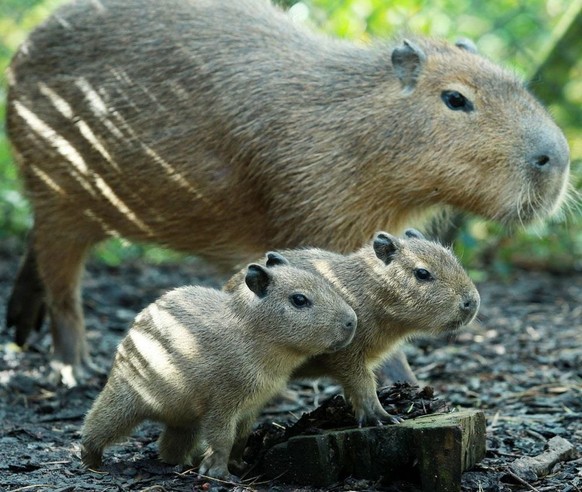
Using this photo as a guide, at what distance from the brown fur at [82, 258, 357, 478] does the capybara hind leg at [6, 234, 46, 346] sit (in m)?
3.12

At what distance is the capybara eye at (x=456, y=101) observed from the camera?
5652mm

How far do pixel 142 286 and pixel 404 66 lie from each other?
16.5 ft

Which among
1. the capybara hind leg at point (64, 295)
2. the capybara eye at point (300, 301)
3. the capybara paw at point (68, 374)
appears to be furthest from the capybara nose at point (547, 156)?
the capybara paw at point (68, 374)

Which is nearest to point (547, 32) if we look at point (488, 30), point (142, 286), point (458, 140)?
point (488, 30)

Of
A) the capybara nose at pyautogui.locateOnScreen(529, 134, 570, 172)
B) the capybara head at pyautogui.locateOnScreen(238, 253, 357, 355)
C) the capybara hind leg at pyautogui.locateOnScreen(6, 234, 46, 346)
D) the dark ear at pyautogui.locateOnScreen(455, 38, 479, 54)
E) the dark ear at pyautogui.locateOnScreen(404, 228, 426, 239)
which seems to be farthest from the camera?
the capybara hind leg at pyautogui.locateOnScreen(6, 234, 46, 346)

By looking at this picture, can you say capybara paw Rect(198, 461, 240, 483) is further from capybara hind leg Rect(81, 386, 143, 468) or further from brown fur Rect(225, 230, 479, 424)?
brown fur Rect(225, 230, 479, 424)

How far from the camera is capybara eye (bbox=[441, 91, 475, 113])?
5.65m

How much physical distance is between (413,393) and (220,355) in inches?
40.4

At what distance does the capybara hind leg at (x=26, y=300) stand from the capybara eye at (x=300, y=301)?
3656 mm

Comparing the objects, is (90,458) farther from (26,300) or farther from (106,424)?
(26,300)

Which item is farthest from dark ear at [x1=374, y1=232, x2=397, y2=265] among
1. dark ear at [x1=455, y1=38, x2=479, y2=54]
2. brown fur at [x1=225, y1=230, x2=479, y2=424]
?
dark ear at [x1=455, y1=38, x2=479, y2=54]

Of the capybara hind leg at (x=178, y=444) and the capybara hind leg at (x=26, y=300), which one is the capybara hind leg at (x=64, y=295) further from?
the capybara hind leg at (x=178, y=444)

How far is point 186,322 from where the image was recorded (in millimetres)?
4309

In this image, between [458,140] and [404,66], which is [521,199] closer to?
[458,140]
